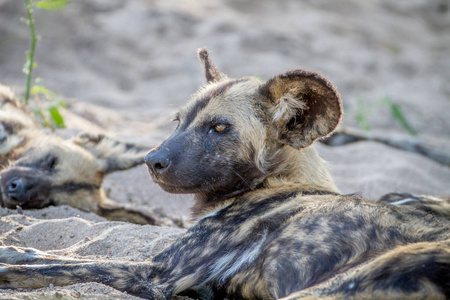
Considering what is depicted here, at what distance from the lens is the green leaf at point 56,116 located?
467cm

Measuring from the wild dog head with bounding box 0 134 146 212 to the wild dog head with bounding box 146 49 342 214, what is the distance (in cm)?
127

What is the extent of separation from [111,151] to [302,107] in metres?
2.07

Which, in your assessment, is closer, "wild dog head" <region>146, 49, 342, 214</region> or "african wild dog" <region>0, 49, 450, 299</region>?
"african wild dog" <region>0, 49, 450, 299</region>

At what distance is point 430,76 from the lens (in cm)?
844

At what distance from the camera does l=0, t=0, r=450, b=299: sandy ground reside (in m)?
5.08

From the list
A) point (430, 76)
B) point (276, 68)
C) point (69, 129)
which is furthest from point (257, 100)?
point (430, 76)

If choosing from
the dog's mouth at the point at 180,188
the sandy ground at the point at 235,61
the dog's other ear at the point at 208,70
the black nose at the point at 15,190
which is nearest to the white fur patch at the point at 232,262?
the dog's mouth at the point at 180,188

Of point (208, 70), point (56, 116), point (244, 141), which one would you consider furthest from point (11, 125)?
point (244, 141)

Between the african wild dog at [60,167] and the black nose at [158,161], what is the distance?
1.17 meters

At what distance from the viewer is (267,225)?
234 cm

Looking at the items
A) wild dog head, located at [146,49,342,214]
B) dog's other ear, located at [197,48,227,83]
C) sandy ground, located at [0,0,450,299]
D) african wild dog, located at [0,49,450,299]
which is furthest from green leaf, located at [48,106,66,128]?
wild dog head, located at [146,49,342,214]

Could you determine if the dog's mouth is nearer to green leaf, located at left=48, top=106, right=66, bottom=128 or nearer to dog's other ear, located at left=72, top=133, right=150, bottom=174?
dog's other ear, located at left=72, top=133, right=150, bottom=174

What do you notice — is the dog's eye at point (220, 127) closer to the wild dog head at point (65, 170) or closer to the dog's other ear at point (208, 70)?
the dog's other ear at point (208, 70)

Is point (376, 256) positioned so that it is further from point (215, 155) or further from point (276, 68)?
point (276, 68)
